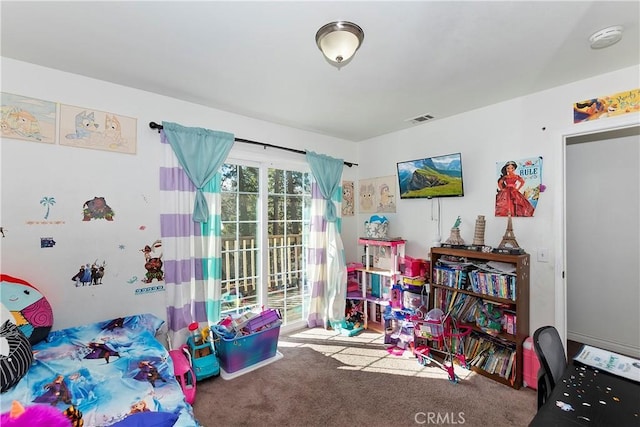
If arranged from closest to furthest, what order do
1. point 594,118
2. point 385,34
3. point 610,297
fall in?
1. point 385,34
2. point 594,118
3. point 610,297

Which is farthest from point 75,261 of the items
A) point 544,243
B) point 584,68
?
point 584,68

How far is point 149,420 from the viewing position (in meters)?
1.29

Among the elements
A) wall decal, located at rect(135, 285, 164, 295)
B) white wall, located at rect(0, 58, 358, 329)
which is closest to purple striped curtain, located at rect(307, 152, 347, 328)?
white wall, located at rect(0, 58, 358, 329)

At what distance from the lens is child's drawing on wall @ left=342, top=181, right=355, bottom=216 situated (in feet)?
13.4

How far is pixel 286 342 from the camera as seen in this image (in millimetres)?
3229

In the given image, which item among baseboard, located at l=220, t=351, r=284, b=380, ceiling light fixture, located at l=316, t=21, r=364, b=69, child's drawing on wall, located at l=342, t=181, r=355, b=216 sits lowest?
baseboard, located at l=220, t=351, r=284, b=380

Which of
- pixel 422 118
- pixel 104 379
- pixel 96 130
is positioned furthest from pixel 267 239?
pixel 422 118

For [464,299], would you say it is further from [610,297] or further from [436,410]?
[610,297]

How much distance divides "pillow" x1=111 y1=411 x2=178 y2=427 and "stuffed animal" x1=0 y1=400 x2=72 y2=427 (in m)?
0.22

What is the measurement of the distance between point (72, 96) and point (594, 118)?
4.03 metres

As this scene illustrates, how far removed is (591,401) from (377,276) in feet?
8.33

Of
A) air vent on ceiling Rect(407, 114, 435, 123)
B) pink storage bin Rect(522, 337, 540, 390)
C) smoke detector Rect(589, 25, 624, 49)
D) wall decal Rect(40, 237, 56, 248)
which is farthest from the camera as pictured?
air vent on ceiling Rect(407, 114, 435, 123)

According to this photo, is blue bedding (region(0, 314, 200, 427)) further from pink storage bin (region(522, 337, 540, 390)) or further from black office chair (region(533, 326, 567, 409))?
pink storage bin (region(522, 337, 540, 390))

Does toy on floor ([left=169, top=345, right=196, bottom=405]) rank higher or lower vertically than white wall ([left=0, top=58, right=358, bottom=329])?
lower
